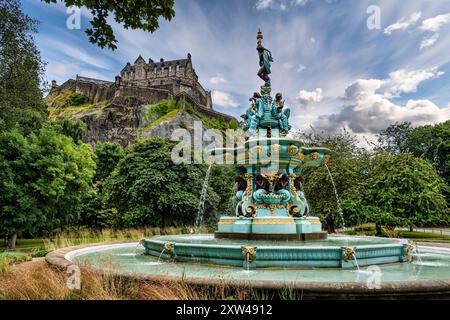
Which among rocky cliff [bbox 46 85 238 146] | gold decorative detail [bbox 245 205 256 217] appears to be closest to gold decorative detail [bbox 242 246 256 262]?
gold decorative detail [bbox 245 205 256 217]

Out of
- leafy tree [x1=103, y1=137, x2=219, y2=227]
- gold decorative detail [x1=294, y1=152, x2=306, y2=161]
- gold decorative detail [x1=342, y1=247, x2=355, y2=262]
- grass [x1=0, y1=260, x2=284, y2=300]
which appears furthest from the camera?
leafy tree [x1=103, y1=137, x2=219, y2=227]

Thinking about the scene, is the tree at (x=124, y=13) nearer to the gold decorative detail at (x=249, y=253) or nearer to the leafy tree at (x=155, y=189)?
the gold decorative detail at (x=249, y=253)

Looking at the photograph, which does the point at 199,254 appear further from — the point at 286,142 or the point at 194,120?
the point at 194,120

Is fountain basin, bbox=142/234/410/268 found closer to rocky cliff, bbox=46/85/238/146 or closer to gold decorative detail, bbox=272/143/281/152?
gold decorative detail, bbox=272/143/281/152

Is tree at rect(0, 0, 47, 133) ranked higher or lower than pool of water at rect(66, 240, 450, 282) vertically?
higher

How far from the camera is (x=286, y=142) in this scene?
11.5m

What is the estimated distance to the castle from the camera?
313 ft

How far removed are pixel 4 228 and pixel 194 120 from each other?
208ft

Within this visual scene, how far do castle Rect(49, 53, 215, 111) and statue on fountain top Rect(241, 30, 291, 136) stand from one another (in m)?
78.8

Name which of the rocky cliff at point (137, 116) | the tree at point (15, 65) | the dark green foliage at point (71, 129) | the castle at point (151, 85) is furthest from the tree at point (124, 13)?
the castle at point (151, 85)

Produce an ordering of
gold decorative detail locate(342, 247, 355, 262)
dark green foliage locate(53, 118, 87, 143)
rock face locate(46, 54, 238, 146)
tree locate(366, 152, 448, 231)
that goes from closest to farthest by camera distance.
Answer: gold decorative detail locate(342, 247, 355, 262)
tree locate(366, 152, 448, 231)
dark green foliage locate(53, 118, 87, 143)
rock face locate(46, 54, 238, 146)

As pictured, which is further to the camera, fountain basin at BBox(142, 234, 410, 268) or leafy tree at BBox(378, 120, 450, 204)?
leafy tree at BBox(378, 120, 450, 204)

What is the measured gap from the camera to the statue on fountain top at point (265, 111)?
13.1 m
